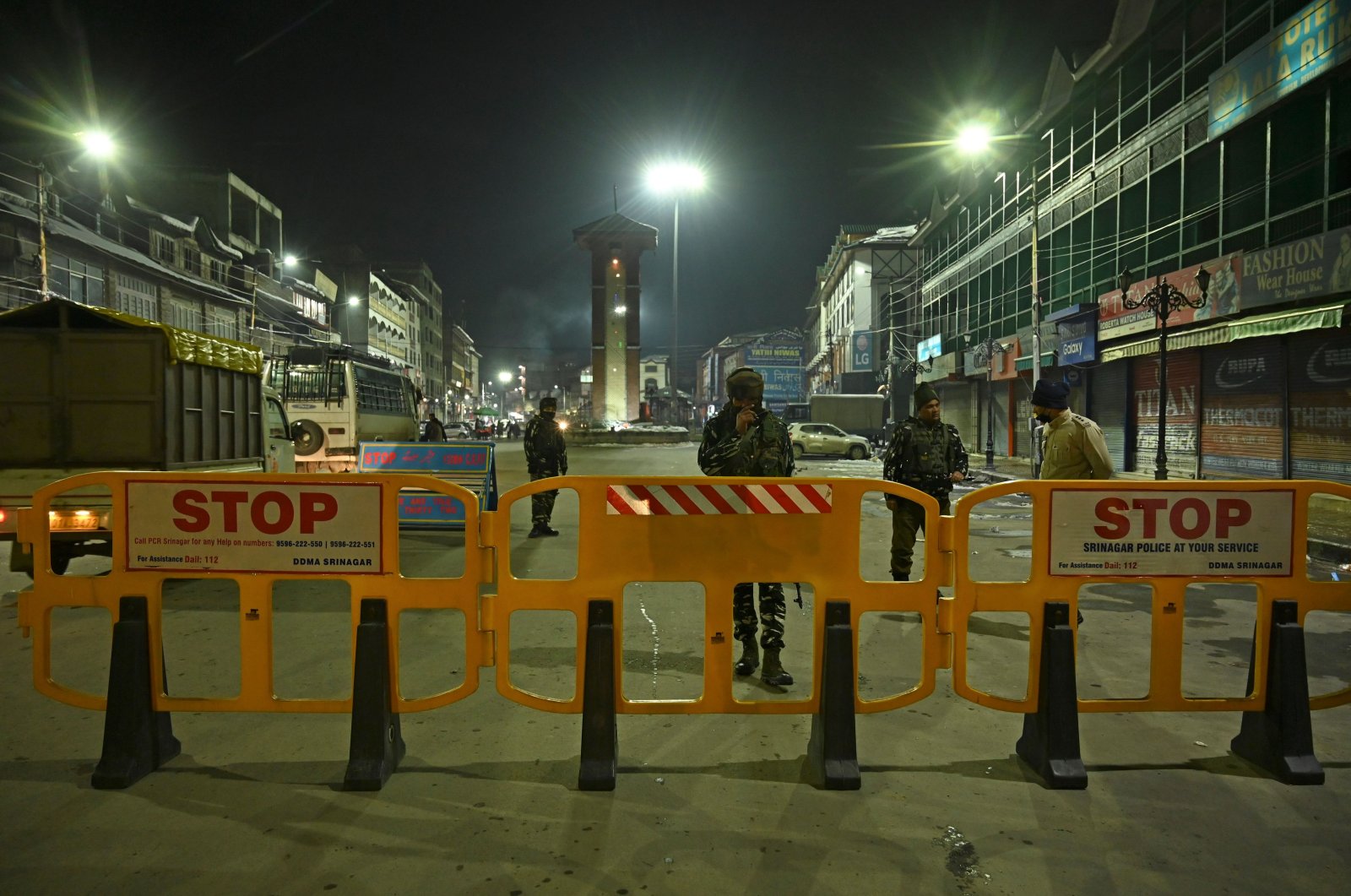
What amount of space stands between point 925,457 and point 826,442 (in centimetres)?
2715

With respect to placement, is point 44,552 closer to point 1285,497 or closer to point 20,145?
point 1285,497

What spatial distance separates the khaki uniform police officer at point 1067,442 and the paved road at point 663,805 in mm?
1743

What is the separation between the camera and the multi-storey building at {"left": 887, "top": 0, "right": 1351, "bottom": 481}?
15133mm

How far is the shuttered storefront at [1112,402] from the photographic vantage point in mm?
22953

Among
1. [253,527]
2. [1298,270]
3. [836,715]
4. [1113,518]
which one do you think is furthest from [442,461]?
[1298,270]

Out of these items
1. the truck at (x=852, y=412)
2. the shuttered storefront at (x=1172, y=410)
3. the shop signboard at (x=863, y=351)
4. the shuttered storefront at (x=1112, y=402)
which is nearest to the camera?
the shuttered storefront at (x=1172, y=410)

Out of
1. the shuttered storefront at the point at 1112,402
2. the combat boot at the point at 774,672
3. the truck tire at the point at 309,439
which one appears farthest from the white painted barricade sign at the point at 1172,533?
the shuttered storefront at the point at 1112,402

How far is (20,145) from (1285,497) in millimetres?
45109

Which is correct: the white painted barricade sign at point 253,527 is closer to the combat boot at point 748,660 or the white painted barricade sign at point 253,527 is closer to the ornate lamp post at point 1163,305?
the combat boot at point 748,660

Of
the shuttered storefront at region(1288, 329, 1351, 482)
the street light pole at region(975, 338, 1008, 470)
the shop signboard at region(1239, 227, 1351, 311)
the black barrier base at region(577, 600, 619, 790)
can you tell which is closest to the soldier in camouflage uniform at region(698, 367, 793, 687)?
the black barrier base at region(577, 600, 619, 790)

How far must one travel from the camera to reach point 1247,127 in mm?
17500

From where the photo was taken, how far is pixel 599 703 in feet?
12.0

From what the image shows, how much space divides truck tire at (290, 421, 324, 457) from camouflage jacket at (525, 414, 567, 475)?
8.63 meters

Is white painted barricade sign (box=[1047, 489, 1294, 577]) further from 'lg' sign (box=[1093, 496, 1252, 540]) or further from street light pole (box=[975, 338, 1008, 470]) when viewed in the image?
street light pole (box=[975, 338, 1008, 470])
